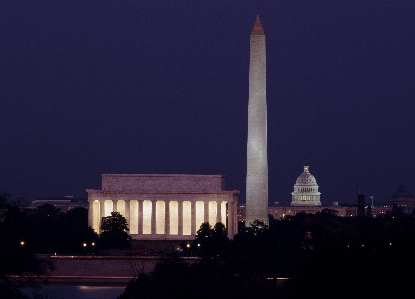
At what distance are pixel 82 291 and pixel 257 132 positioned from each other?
206 ft

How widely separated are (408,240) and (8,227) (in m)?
21.9

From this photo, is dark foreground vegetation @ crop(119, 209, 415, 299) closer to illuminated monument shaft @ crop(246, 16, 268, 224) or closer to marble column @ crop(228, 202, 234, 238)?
illuminated monument shaft @ crop(246, 16, 268, 224)

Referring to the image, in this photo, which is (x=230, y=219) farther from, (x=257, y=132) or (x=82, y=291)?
(x=82, y=291)

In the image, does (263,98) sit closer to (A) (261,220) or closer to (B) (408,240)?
(A) (261,220)

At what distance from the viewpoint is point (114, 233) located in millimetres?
175625

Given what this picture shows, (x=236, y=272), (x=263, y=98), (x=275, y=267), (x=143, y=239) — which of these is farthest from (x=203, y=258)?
(x=143, y=239)

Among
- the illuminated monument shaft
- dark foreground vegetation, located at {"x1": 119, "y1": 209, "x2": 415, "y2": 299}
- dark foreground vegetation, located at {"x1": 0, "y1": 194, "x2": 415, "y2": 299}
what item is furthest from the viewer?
the illuminated monument shaft

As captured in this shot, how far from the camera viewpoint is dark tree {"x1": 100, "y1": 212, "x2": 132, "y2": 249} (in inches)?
6737

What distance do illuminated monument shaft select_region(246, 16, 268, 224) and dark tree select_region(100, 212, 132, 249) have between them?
15.5 metres

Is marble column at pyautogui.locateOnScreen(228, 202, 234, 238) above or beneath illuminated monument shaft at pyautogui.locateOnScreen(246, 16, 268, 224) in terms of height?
beneath

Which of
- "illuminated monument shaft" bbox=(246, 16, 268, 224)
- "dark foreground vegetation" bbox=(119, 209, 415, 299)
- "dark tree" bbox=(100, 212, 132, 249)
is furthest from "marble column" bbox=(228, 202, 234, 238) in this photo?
"dark foreground vegetation" bbox=(119, 209, 415, 299)

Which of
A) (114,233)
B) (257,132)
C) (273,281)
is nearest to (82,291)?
(273,281)

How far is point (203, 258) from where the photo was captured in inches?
3541

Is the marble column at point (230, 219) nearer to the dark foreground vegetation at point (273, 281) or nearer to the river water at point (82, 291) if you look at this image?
the river water at point (82, 291)
